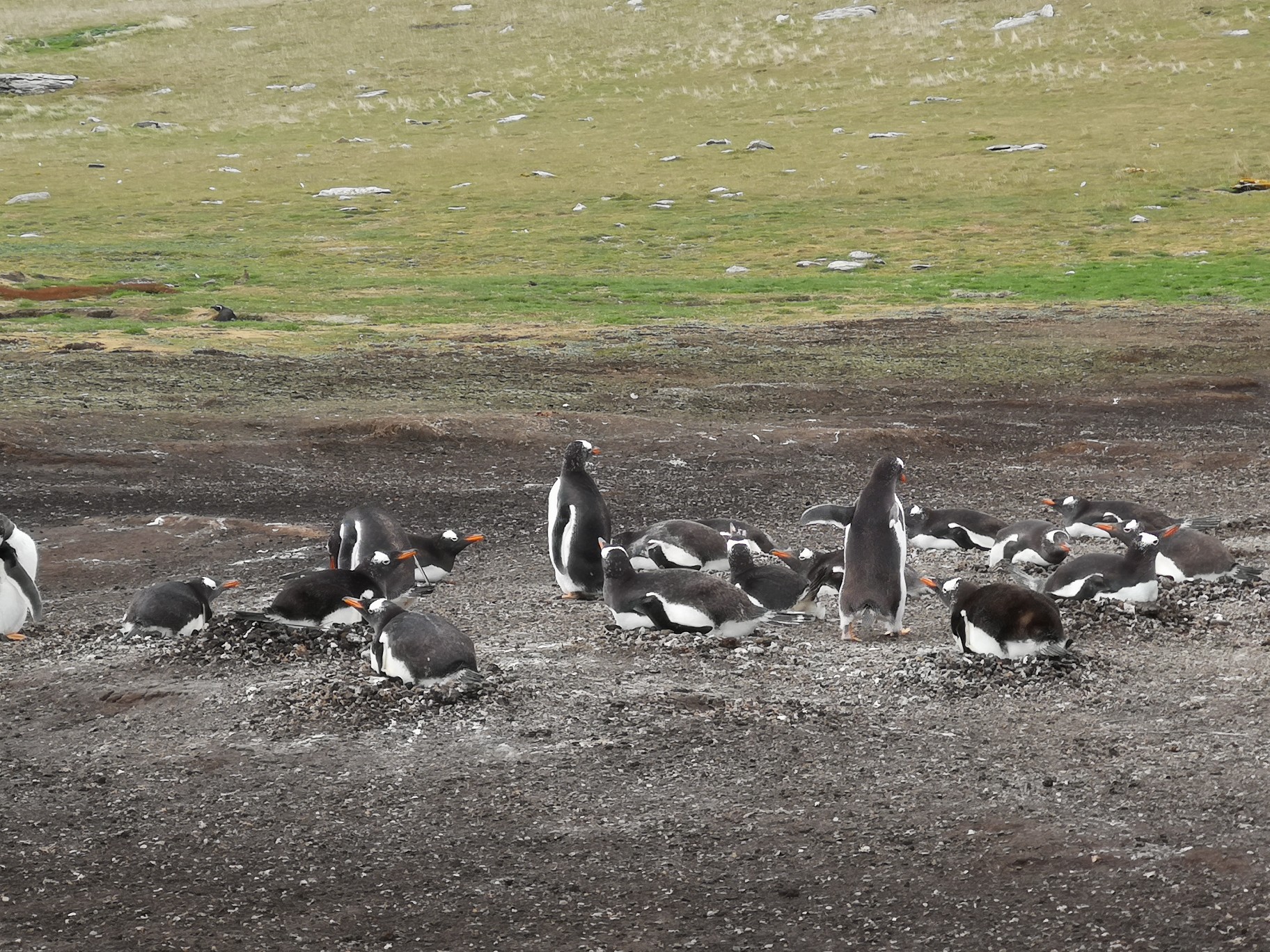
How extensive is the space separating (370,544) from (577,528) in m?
1.37

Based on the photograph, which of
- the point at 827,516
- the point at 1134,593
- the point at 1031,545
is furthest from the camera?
the point at 827,516

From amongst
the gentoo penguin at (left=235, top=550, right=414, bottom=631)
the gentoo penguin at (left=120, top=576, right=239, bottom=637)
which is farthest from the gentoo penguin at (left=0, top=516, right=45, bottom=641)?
the gentoo penguin at (left=235, top=550, right=414, bottom=631)

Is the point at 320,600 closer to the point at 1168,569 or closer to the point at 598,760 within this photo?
the point at 598,760

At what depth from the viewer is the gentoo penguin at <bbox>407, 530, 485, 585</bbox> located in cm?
1020

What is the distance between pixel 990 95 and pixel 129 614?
167 feet

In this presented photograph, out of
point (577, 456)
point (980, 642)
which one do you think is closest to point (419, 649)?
point (980, 642)

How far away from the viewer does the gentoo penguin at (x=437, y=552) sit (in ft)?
33.5

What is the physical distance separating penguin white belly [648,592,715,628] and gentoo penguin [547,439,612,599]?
1250mm

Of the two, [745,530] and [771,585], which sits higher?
[771,585]

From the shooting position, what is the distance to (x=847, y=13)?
7000 centimetres

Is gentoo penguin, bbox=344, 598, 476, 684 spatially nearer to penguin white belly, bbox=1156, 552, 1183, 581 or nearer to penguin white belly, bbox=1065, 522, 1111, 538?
penguin white belly, bbox=1156, 552, 1183, 581

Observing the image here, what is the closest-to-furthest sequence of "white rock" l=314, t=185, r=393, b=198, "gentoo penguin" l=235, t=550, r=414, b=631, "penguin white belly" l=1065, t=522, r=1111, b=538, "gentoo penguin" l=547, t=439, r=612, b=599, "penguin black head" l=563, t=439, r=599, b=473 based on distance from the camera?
"gentoo penguin" l=235, t=550, r=414, b=631
"gentoo penguin" l=547, t=439, r=612, b=599
"penguin black head" l=563, t=439, r=599, b=473
"penguin white belly" l=1065, t=522, r=1111, b=538
"white rock" l=314, t=185, r=393, b=198

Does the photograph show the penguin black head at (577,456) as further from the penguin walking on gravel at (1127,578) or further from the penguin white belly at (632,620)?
the penguin walking on gravel at (1127,578)

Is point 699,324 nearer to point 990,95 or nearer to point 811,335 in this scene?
point 811,335
